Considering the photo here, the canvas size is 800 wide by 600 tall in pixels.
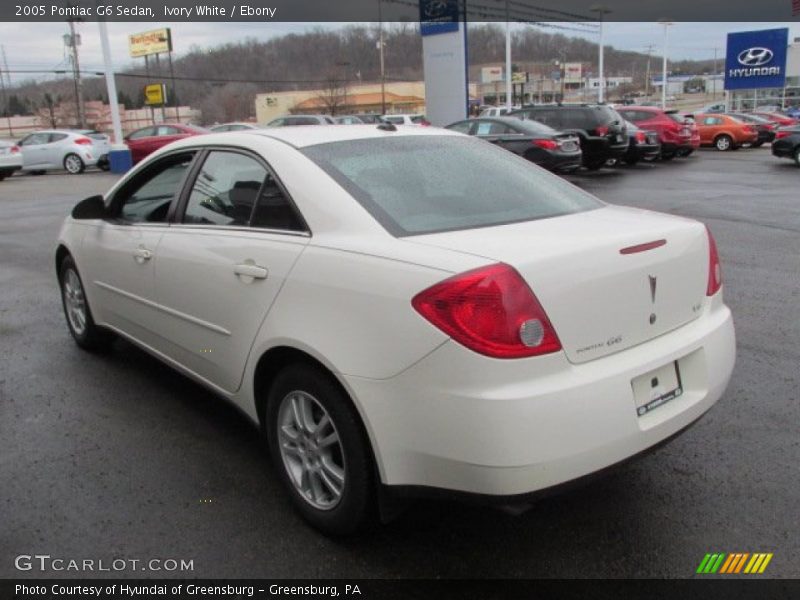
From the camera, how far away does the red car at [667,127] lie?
21.6m

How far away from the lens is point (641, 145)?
2002 cm

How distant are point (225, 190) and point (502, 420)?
1.94 metres

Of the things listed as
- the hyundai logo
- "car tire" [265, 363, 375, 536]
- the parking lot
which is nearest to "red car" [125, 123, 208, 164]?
the parking lot

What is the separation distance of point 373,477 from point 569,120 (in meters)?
17.7

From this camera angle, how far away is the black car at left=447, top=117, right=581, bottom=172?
1591cm

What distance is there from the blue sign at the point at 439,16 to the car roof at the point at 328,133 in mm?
23549

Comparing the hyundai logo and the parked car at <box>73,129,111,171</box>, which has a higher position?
the hyundai logo

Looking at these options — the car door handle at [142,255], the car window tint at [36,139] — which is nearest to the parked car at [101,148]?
the car window tint at [36,139]

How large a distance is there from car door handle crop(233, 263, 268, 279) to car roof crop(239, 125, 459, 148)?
1.94 feet

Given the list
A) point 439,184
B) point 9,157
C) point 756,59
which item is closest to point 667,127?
point 756,59

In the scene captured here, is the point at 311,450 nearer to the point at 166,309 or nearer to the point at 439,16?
the point at 166,309

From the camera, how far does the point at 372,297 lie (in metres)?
2.43

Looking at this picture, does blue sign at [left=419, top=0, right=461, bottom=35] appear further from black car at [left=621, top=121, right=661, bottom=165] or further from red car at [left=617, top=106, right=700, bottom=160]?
black car at [left=621, top=121, right=661, bottom=165]

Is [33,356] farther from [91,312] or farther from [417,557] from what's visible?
[417,557]
